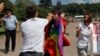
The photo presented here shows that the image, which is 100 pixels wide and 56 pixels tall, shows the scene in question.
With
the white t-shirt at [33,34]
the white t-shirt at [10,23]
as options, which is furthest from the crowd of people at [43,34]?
the white t-shirt at [10,23]

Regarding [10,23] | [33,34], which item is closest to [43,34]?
[33,34]

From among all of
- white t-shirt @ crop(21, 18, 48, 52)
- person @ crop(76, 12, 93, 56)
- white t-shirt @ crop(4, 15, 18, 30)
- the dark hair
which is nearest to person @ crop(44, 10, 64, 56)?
white t-shirt @ crop(21, 18, 48, 52)

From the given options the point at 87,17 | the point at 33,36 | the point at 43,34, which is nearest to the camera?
the point at 33,36

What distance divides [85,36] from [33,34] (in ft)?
11.2

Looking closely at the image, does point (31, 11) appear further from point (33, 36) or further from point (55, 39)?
point (55, 39)

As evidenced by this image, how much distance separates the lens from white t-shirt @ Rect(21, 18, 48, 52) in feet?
24.8

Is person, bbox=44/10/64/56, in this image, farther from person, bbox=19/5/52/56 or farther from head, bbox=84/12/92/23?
head, bbox=84/12/92/23

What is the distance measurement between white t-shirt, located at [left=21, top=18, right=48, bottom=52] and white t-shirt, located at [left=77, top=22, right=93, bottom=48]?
3193 mm

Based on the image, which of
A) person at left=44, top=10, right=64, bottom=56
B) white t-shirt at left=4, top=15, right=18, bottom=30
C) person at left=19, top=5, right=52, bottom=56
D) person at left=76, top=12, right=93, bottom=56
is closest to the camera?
person at left=19, top=5, right=52, bottom=56

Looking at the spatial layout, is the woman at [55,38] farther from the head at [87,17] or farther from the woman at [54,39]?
the head at [87,17]

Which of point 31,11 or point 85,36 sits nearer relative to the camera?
point 31,11

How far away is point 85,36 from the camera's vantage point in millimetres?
10812

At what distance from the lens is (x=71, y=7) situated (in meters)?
141

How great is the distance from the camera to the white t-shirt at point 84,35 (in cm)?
1072
